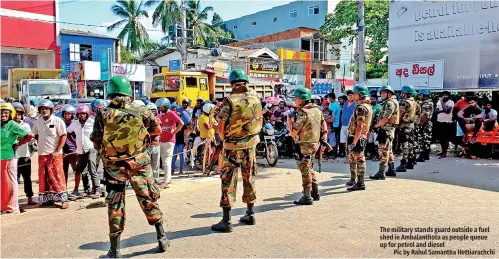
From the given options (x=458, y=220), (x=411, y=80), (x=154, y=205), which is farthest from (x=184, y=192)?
(x=411, y=80)

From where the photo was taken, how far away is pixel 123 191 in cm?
395

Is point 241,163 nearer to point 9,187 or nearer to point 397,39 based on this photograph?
point 9,187

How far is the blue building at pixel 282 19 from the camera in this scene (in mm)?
37875

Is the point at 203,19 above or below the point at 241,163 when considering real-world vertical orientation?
above

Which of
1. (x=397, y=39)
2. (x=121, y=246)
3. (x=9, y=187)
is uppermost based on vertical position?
(x=397, y=39)

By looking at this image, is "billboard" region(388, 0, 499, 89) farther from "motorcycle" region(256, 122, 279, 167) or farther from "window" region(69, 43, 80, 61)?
"window" region(69, 43, 80, 61)

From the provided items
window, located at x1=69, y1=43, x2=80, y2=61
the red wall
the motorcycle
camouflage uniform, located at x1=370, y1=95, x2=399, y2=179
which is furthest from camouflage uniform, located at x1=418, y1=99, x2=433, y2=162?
the red wall

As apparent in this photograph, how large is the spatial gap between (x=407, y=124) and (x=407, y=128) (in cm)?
8

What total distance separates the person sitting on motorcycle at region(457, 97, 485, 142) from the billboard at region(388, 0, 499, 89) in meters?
1.54

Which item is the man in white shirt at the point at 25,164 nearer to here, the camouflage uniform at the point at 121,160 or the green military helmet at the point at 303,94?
the camouflage uniform at the point at 121,160

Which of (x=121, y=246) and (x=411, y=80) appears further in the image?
(x=411, y=80)

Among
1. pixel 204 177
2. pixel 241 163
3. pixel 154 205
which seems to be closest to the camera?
pixel 154 205

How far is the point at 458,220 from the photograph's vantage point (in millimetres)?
4977

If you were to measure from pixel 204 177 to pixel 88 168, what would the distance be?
2349mm
